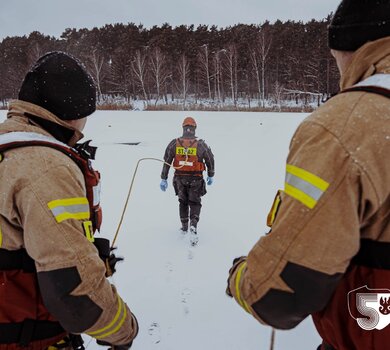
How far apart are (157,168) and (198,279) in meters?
6.72

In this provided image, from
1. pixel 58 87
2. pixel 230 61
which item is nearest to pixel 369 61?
pixel 58 87

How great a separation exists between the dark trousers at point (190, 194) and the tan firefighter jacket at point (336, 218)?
438 cm

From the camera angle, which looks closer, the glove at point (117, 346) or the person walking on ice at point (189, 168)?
the glove at point (117, 346)

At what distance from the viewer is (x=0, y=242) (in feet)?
4.39

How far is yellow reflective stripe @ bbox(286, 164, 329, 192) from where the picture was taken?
3.31 feet

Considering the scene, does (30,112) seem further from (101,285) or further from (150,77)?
(150,77)

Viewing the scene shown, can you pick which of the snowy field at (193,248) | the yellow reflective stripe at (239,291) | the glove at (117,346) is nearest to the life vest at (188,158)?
the snowy field at (193,248)

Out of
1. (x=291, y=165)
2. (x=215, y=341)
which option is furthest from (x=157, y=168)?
(x=291, y=165)

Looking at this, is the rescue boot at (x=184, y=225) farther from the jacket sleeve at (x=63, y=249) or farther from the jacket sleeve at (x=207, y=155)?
the jacket sleeve at (x=63, y=249)

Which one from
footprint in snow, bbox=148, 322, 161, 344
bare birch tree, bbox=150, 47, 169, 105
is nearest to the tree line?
bare birch tree, bbox=150, 47, 169, 105

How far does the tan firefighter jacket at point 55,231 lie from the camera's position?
1271 millimetres

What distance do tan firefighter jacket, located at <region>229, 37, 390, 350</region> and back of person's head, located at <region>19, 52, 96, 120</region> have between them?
1084mm

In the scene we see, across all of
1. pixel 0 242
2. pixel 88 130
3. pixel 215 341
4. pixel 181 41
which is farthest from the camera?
pixel 181 41

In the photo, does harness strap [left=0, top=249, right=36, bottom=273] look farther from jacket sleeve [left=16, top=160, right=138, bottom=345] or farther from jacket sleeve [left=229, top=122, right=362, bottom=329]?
jacket sleeve [left=229, top=122, right=362, bottom=329]
